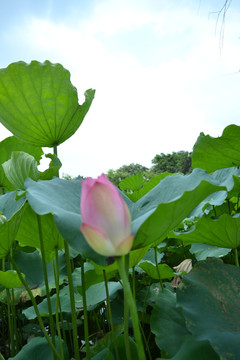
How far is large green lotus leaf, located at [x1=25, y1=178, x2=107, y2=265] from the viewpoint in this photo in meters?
0.35

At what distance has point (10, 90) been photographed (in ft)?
2.23

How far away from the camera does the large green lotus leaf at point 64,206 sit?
0.35m

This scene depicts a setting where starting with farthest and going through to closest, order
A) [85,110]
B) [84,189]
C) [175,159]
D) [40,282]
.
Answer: [175,159] → [40,282] → [85,110] → [84,189]

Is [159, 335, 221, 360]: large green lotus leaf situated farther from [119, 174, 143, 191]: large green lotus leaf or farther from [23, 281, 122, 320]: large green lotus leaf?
[119, 174, 143, 191]: large green lotus leaf

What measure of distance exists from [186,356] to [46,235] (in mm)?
349

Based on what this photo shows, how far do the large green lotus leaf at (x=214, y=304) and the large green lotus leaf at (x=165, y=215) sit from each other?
0.43ft

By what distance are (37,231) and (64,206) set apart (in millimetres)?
257

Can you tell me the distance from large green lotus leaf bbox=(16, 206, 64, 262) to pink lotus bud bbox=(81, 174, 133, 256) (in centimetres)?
34

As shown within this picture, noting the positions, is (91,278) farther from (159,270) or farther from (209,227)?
(209,227)

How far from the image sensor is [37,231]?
25.6 inches

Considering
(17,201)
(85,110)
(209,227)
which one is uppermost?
(85,110)

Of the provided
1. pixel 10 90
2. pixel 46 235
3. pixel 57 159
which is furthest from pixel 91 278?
pixel 10 90

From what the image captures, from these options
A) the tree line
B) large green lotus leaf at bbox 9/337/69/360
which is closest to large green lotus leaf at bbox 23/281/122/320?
large green lotus leaf at bbox 9/337/69/360

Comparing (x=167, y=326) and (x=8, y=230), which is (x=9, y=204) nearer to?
(x=8, y=230)
